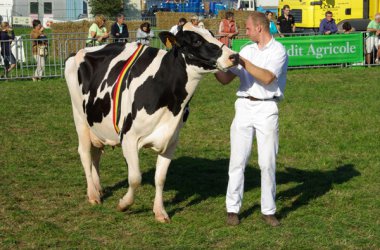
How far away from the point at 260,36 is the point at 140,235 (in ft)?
7.50

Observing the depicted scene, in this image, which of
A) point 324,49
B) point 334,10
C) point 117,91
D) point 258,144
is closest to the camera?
point 258,144

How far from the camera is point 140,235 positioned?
7.43 meters

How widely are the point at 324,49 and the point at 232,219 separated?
16.3 meters

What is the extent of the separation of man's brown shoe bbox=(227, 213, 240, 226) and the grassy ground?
0.08 m

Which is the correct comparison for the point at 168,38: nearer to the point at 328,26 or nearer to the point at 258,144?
the point at 258,144

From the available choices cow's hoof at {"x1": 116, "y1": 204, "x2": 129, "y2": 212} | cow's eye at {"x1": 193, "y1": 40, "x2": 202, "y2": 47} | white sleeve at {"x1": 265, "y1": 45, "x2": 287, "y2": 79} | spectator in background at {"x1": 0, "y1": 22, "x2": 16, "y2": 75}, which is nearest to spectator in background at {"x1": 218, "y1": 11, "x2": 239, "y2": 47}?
spectator in background at {"x1": 0, "y1": 22, "x2": 16, "y2": 75}

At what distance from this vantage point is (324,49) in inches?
915

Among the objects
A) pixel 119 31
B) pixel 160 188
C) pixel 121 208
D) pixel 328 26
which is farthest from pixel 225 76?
pixel 328 26

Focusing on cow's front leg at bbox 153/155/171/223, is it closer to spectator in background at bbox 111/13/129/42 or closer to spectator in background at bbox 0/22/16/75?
spectator in background at bbox 0/22/16/75

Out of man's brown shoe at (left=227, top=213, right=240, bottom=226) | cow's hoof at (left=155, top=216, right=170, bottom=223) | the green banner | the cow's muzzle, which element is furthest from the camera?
the green banner

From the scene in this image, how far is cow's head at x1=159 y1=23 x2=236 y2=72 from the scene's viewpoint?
714 cm

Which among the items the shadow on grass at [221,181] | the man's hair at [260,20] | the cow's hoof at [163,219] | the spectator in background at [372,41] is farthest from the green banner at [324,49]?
the cow's hoof at [163,219]

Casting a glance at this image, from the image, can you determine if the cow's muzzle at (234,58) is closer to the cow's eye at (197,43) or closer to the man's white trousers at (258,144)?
the cow's eye at (197,43)

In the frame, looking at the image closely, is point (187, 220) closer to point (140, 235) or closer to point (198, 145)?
point (140, 235)
